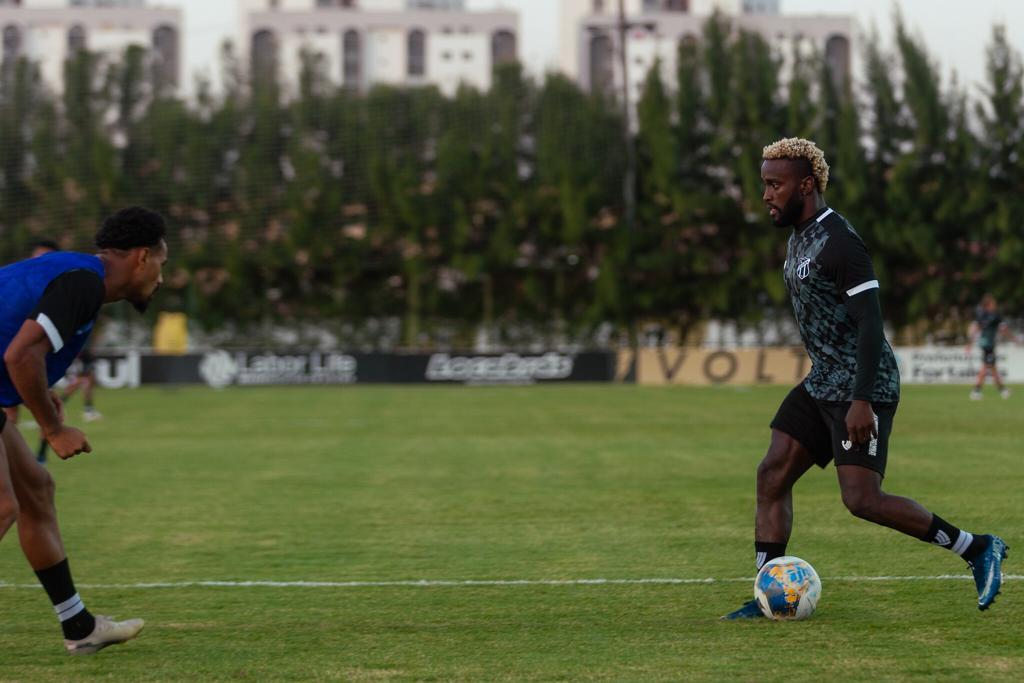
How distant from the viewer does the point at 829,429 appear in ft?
23.1

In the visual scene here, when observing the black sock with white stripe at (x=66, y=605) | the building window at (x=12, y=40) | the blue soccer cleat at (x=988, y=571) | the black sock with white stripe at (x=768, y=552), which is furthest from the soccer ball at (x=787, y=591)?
the building window at (x=12, y=40)

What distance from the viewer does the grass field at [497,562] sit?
20.2 feet

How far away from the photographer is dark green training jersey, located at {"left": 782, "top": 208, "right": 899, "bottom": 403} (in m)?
6.65

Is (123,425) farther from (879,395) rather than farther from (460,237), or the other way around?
(460,237)

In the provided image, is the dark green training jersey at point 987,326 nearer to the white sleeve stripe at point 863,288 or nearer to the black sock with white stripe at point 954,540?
the black sock with white stripe at point 954,540

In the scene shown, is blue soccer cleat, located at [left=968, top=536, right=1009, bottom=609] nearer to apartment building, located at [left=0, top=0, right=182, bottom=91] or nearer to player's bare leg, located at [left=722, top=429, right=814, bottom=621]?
player's bare leg, located at [left=722, top=429, right=814, bottom=621]

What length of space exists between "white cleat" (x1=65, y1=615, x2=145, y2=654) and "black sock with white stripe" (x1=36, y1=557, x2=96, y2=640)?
0.08 feet

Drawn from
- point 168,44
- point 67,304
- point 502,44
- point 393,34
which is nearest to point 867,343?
point 67,304

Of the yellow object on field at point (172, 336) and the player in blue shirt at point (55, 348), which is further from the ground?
the player in blue shirt at point (55, 348)

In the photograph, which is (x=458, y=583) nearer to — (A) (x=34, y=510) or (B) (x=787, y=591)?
(B) (x=787, y=591)

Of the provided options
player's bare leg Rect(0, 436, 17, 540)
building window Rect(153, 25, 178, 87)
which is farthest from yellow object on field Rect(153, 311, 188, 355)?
building window Rect(153, 25, 178, 87)

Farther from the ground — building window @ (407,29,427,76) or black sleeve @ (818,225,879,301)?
building window @ (407,29,427,76)

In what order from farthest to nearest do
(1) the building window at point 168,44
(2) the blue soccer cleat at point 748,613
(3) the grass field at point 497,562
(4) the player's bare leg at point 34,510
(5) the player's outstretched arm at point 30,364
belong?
(1) the building window at point 168,44 < (2) the blue soccer cleat at point 748,613 < (4) the player's bare leg at point 34,510 < (3) the grass field at point 497,562 < (5) the player's outstretched arm at point 30,364

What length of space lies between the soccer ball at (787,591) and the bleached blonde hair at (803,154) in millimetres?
1814
